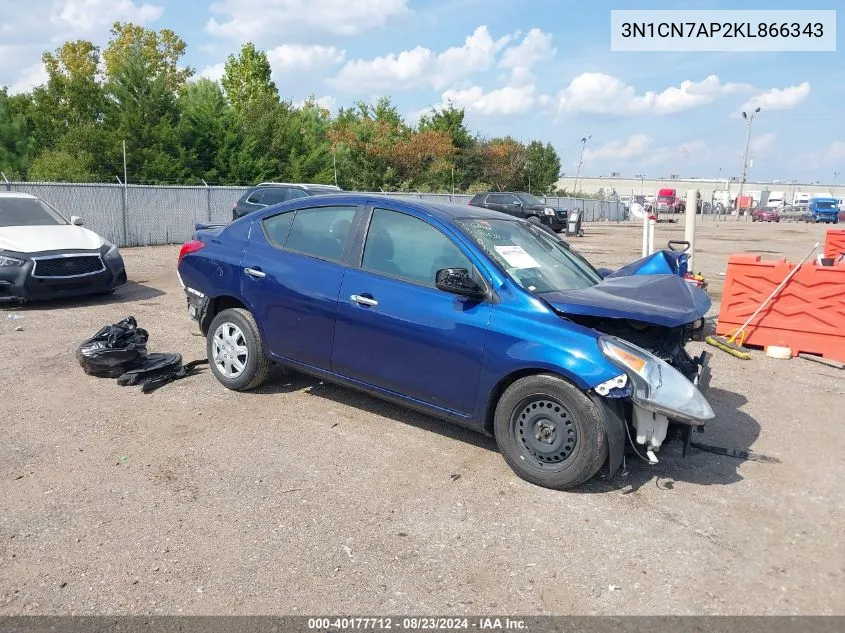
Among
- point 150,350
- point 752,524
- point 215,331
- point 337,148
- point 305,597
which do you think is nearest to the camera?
point 305,597

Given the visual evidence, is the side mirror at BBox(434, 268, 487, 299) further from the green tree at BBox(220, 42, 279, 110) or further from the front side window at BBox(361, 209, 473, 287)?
the green tree at BBox(220, 42, 279, 110)

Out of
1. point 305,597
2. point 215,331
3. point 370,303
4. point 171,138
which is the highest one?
point 171,138

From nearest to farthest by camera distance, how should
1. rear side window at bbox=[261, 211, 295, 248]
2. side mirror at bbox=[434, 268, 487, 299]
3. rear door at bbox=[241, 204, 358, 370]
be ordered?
side mirror at bbox=[434, 268, 487, 299], rear door at bbox=[241, 204, 358, 370], rear side window at bbox=[261, 211, 295, 248]

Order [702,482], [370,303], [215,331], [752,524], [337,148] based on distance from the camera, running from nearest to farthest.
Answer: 1. [752,524]
2. [702,482]
3. [370,303]
4. [215,331]
5. [337,148]

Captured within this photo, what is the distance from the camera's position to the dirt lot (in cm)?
321

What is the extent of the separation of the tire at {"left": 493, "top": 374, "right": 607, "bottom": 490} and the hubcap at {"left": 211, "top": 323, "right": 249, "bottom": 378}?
2380 millimetres

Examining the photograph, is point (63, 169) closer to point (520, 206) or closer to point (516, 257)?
point (520, 206)

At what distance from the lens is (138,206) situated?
18.5 m

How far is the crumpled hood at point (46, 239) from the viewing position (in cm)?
922

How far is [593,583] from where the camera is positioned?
333cm

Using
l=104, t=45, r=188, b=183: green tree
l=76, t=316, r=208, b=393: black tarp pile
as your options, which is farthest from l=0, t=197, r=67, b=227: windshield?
l=104, t=45, r=188, b=183: green tree

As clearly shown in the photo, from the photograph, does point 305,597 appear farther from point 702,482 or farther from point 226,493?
point 702,482

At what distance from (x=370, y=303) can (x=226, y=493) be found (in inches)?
62.0

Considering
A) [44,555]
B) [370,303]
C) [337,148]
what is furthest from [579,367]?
[337,148]
